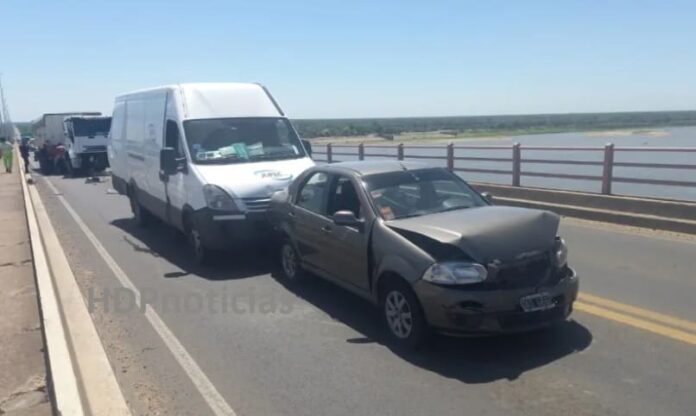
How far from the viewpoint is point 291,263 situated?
25.4ft

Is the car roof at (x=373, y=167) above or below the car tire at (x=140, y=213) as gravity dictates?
above

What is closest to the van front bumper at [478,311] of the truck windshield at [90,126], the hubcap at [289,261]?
the hubcap at [289,261]

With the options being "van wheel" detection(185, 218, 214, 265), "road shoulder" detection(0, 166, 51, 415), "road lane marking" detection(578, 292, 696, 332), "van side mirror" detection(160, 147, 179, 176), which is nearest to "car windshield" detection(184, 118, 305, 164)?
"van side mirror" detection(160, 147, 179, 176)

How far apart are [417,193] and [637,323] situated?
2.31 metres

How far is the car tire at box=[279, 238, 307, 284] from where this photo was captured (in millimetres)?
7590

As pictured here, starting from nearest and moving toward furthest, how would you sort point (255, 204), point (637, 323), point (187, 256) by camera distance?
1. point (637, 323)
2. point (255, 204)
3. point (187, 256)

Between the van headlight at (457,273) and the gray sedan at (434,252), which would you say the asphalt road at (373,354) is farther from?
the van headlight at (457,273)

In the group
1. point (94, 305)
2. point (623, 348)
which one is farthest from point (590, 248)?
point (94, 305)

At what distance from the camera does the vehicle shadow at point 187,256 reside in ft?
28.1

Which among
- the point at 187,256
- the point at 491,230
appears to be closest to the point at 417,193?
the point at 491,230

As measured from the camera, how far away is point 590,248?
9312 mm

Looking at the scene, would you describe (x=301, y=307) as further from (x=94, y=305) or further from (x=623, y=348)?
(x=623, y=348)

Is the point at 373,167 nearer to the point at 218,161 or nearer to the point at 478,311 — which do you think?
the point at 478,311

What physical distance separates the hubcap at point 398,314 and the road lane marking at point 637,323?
1.94 meters
